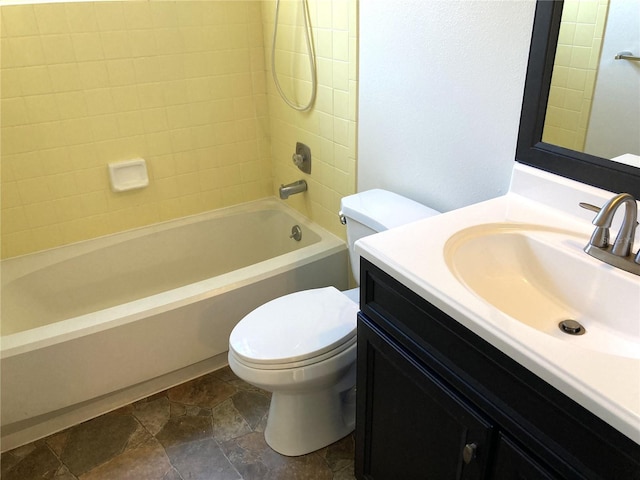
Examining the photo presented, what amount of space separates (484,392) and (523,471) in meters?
0.14

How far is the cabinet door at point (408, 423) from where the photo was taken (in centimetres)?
103

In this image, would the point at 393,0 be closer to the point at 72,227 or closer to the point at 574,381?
the point at 574,381

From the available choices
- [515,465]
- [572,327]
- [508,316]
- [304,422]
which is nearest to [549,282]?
[572,327]

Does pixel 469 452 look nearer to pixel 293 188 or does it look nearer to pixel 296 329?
pixel 296 329

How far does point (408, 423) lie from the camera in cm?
122

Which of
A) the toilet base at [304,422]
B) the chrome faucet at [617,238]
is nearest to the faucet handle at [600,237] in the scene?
the chrome faucet at [617,238]

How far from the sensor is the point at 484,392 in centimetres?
96

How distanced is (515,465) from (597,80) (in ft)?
2.74

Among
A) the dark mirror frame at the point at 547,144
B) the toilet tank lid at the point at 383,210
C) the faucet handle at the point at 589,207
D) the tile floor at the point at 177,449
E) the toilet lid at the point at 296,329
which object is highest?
the dark mirror frame at the point at 547,144

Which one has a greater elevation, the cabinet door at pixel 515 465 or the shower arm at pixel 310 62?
the shower arm at pixel 310 62

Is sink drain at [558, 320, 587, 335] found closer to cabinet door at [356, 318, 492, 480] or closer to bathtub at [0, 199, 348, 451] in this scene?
cabinet door at [356, 318, 492, 480]

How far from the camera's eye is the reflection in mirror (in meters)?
1.09

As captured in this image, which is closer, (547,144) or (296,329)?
(547,144)

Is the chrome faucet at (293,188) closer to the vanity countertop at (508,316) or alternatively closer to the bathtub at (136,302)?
the bathtub at (136,302)
